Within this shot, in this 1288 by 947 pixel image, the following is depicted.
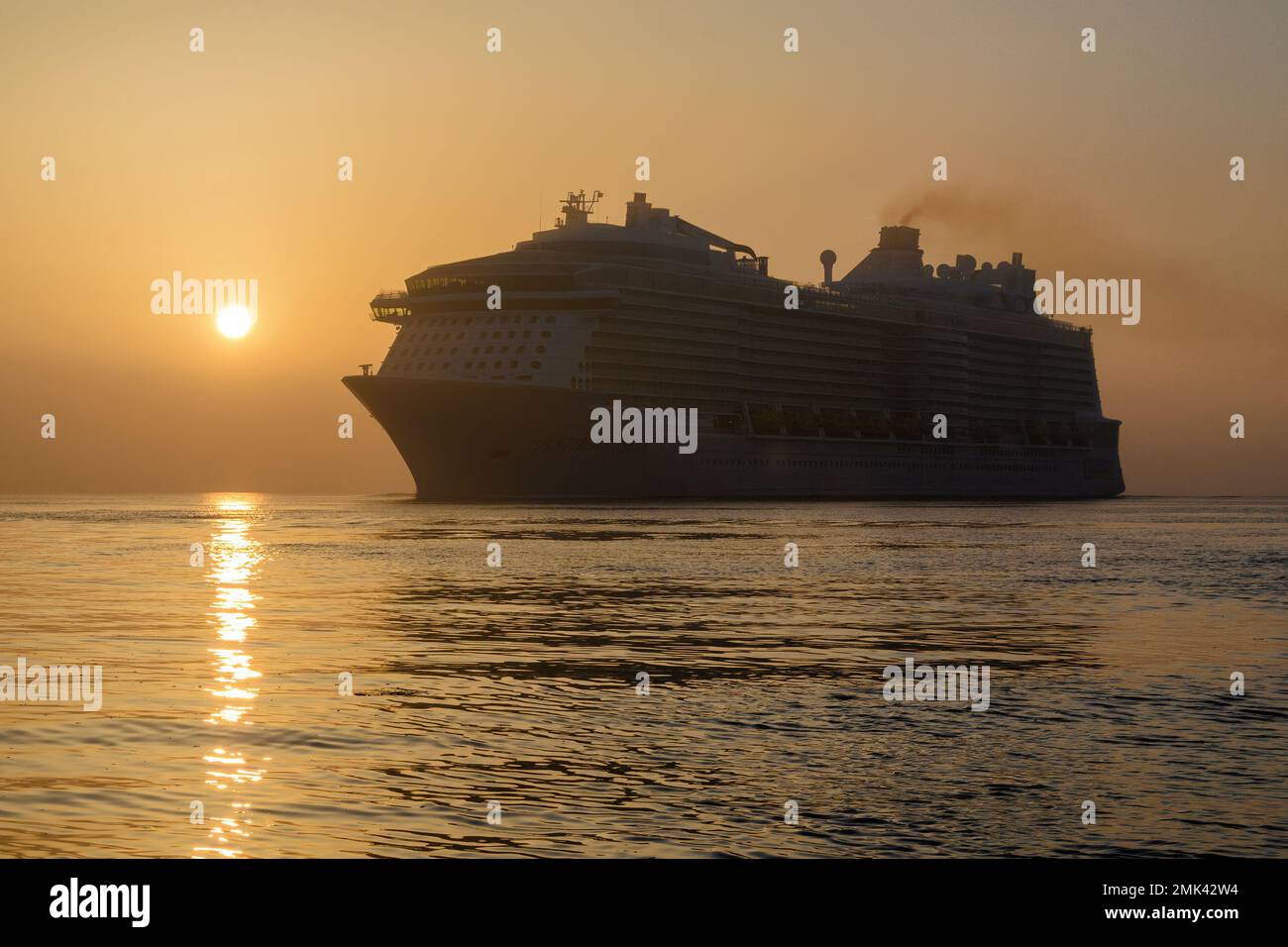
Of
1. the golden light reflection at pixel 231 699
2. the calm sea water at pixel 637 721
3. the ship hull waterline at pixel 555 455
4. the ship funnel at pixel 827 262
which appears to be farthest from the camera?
the ship funnel at pixel 827 262

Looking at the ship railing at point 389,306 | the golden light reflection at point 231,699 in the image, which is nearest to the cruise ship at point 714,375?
the ship railing at point 389,306

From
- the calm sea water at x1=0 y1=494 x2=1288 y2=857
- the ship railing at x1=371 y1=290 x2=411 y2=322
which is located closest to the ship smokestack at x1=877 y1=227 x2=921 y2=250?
the ship railing at x1=371 y1=290 x2=411 y2=322

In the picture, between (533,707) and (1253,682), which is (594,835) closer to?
(533,707)

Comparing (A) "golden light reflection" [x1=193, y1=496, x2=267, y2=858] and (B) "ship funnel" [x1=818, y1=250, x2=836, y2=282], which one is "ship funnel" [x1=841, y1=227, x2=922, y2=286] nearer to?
(B) "ship funnel" [x1=818, y1=250, x2=836, y2=282]

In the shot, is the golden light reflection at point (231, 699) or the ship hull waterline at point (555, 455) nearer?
the golden light reflection at point (231, 699)

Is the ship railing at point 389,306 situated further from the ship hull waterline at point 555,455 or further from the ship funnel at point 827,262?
the ship funnel at point 827,262

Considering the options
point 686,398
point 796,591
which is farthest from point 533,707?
point 686,398

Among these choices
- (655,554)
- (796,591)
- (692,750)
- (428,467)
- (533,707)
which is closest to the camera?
(692,750)

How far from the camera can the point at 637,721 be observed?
50.9ft

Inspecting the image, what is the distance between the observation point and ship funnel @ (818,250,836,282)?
16600cm

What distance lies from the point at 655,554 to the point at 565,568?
23.4 ft

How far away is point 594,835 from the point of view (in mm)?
10164

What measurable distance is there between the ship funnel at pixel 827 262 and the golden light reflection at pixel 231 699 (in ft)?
429

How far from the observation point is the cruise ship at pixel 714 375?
10712 centimetres
